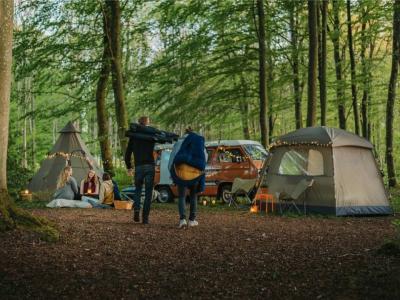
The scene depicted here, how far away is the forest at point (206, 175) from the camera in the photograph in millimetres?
5488

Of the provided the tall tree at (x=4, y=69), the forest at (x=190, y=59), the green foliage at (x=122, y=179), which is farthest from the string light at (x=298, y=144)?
the green foliage at (x=122, y=179)

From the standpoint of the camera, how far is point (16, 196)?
1555cm

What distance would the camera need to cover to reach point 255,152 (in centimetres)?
1634

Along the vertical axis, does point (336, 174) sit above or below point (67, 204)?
above

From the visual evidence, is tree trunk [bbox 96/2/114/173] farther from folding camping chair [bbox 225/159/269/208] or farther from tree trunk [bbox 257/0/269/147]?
folding camping chair [bbox 225/159/269/208]

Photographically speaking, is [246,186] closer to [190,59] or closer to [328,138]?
[328,138]

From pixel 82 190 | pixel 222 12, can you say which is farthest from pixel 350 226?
pixel 222 12

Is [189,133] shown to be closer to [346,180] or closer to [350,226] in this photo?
[350,226]

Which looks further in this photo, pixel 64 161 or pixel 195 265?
pixel 64 161

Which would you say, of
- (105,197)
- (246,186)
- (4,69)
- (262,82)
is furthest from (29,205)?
(262,82)

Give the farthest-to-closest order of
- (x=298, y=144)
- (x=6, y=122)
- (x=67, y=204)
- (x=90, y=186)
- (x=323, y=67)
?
(x=323, y=67)
(x=90, y=186)
(x=67, y=204)
(x=298, y=144)
(x=6, y=122)

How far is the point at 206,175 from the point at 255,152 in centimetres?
168

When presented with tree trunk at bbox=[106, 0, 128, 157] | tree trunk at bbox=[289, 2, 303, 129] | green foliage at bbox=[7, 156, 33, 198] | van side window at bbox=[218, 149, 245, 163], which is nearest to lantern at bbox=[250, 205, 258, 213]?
van side window at bbox=[218, 149, 245, 163]

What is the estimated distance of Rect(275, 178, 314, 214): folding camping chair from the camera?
1273 centimetres
